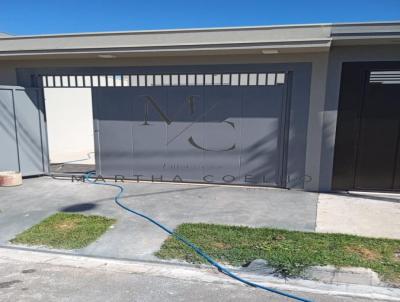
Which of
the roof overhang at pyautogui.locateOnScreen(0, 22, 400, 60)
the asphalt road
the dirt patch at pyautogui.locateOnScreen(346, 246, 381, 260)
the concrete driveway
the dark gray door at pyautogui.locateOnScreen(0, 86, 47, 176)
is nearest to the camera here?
the asphalt road

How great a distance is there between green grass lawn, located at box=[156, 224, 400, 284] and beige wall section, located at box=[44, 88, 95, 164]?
273 inches

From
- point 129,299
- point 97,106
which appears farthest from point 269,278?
point 97,106

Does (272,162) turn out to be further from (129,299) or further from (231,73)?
(129,299)

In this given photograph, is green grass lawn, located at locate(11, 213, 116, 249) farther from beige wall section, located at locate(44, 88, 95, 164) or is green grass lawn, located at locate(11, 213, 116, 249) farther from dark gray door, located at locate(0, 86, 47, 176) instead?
beige wall section, located at locate(44, 88, 95, 164)

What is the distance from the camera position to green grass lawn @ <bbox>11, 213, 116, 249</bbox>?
482cm

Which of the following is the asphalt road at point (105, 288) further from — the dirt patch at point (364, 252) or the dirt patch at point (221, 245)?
the dirt patch at point (364, 252)

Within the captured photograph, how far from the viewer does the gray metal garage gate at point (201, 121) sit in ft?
23.4

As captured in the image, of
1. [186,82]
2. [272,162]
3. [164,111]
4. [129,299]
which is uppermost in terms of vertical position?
[186,82]

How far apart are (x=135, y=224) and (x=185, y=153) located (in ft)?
9.00

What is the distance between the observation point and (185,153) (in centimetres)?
784

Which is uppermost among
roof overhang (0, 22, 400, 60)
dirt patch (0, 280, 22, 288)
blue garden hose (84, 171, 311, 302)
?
roof overhang (0, 22, 400, 60)

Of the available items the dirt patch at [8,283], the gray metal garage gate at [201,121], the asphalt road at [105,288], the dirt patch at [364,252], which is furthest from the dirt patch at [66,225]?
the dirt patch at [364,252]

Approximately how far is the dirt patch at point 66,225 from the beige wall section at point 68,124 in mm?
5379

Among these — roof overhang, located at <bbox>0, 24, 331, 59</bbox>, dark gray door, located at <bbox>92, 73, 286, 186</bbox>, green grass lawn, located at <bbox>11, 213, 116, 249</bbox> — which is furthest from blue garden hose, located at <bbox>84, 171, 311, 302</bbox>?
roof overhang, located at <bbox>0, 24, 331, 59</bbox>
